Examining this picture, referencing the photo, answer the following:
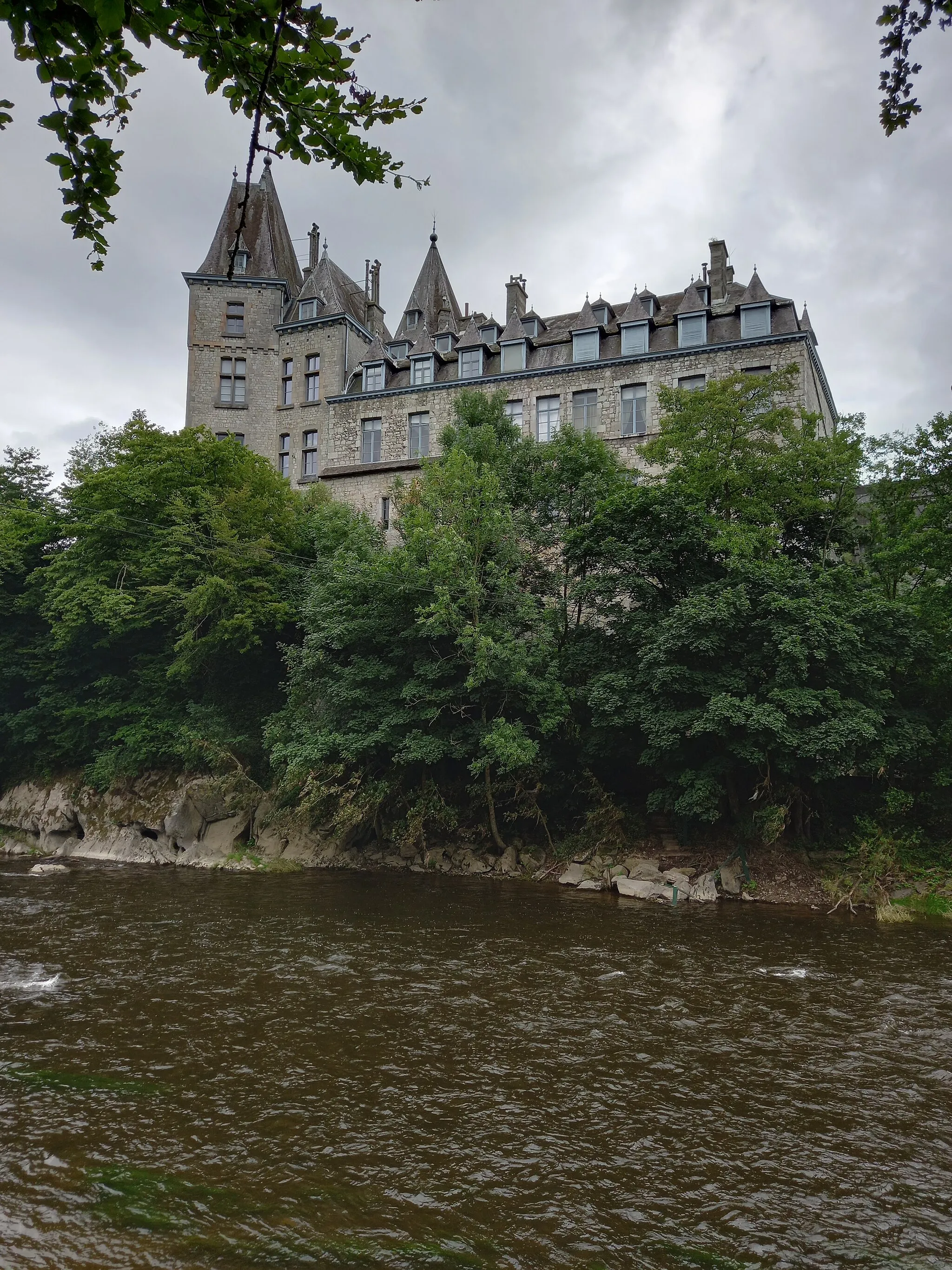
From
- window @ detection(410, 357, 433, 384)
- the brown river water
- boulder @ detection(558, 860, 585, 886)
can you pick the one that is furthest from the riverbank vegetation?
window @ detection(410, 357, 433, 384)

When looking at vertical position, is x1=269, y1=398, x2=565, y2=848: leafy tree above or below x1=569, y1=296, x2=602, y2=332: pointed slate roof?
below

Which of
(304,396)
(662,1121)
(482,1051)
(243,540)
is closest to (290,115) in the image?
(662,1121)

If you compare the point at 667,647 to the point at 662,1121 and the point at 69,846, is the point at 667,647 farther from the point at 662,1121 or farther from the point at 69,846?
the point at 69,846

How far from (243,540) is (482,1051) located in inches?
971

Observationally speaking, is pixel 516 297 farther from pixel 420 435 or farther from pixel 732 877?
pixel 732 877

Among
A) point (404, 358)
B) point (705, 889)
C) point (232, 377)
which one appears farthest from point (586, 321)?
point (705, 889)

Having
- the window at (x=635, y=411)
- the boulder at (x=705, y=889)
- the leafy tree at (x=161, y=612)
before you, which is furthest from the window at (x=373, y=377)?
the boulder at (x=705, y=889)

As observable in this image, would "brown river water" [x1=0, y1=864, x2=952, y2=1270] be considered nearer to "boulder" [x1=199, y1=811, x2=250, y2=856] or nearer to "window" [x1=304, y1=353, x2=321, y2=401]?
"boulder" [x1=199, y1=811, x2=250, y2=856]

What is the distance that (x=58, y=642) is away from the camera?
32125mm

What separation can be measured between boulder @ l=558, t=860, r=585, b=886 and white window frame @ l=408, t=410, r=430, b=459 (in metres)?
23.9

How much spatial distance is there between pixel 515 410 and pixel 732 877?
83.9 ft

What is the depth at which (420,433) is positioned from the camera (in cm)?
Answer: 4256

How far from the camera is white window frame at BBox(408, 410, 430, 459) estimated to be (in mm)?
42156

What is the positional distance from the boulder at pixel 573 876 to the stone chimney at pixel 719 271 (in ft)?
93.0
